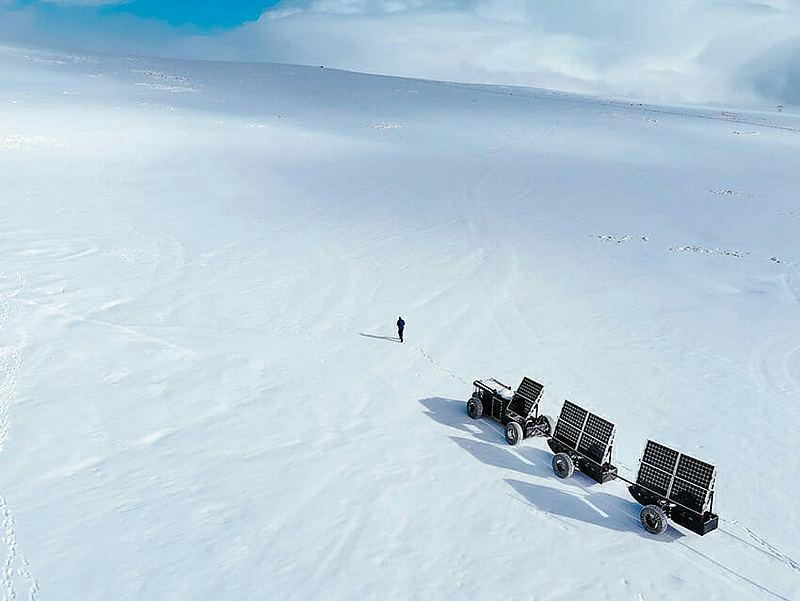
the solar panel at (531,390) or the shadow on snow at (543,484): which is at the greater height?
the solar panel at (531,390)

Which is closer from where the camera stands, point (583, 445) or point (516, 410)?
point (583, 445)

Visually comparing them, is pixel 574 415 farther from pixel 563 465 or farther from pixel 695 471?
pixel 695 471

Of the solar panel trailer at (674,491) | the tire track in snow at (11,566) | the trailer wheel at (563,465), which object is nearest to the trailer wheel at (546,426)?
the trailer wheel at (563,465)

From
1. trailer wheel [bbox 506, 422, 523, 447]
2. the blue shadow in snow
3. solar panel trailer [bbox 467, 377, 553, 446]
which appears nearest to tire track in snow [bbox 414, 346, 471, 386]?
solar panel trailer [bbox 467, 377, 553, 446]

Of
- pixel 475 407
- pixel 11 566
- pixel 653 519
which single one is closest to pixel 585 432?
pixel 653 519

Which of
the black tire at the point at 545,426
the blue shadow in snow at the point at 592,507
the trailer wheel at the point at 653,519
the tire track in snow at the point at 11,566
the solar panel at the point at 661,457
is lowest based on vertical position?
the tire track in snow at the point at 11,566

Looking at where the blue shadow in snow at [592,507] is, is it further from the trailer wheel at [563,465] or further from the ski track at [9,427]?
the ski track at [9,427]
